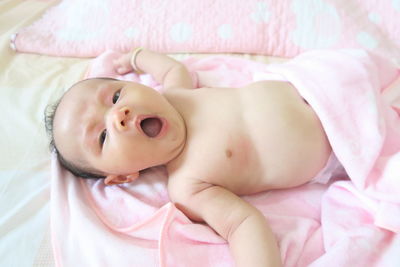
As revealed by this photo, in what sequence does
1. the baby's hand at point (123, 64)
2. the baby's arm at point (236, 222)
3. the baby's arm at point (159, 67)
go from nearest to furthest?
the baby's arm at point (236, 222) < the baby's arm at point (159, 67) < the baby's hand at point (123, 64)

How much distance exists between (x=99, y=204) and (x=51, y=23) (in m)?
0.86

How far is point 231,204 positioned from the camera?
2.67 feet

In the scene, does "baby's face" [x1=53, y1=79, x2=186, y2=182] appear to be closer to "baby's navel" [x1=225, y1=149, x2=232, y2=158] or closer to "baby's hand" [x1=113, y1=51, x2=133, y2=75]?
"baby's navel" [x1=225, y1=149, x2=232, y2=158]

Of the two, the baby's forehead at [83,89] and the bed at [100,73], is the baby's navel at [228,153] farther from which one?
the baby's forehead at [83,89]

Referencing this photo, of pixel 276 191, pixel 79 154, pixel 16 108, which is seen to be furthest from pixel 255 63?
pixel 16 108

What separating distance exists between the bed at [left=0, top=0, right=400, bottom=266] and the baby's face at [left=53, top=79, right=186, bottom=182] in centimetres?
10

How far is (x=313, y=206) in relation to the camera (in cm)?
90

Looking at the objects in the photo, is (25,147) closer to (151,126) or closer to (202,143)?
(151,126)

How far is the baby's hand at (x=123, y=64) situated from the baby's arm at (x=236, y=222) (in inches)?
19.8

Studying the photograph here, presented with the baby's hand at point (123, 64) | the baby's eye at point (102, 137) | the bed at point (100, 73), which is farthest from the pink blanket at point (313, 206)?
the baby's hand at point (123, 64)

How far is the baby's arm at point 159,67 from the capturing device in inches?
42.3

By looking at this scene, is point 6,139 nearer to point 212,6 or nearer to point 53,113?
point 53,113

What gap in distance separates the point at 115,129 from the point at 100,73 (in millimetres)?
423

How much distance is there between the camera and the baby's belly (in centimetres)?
87
